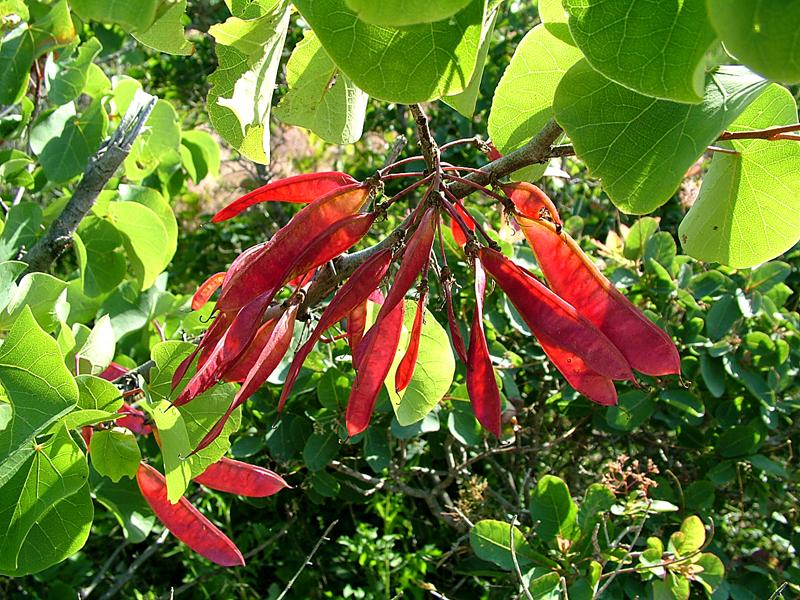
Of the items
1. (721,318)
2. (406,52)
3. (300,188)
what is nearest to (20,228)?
(300,188)

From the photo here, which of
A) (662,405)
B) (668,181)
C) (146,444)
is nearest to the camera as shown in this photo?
(668,181)

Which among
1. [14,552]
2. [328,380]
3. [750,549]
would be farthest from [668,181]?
[750,549]

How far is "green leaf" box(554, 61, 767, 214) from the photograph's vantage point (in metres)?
0.55

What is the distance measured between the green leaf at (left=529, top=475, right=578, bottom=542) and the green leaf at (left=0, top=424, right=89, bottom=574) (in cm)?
99

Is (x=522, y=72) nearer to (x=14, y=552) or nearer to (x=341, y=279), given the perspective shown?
(x=341, y=279)

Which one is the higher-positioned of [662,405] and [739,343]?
[739,343]

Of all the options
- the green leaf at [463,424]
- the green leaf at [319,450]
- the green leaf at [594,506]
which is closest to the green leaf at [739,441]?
the green leaf at [594,506]

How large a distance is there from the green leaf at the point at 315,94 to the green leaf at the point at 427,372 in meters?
0.25

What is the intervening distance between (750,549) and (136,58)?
108 inches

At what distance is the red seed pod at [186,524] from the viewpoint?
1067mm

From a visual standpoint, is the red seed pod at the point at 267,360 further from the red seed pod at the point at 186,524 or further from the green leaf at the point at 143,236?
the green leaf at the point at 143,236

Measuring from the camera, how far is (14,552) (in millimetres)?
915

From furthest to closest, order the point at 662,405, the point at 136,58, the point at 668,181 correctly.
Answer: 1. the point at 136,58
2. the point at 662,405
3. the point at 668,181

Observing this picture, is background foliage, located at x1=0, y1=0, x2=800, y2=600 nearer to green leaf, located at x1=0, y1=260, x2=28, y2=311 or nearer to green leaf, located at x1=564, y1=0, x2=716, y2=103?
green leaf, located at x1=0, y1=260, x2=28, y2=311
